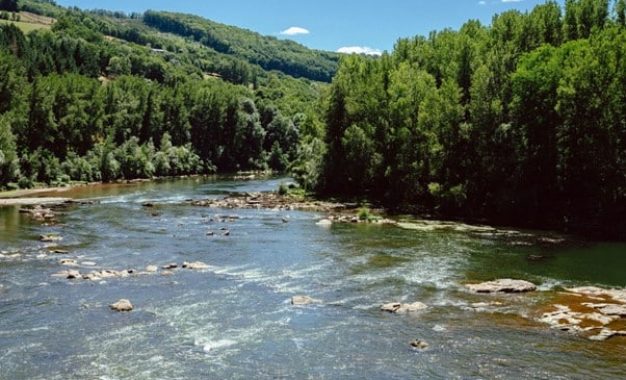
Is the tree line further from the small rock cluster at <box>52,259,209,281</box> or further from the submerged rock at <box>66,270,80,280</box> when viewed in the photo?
the submerged rock at <box>66,270,80,280</box>

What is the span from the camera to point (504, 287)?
36125mm

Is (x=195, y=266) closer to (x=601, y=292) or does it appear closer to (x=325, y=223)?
(x=325, y=223)

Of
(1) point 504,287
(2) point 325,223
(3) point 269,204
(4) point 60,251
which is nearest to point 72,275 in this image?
(4) point 60,251

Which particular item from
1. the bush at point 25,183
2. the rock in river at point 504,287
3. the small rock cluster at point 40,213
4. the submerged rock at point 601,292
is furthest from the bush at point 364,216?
the bush at point 25,183

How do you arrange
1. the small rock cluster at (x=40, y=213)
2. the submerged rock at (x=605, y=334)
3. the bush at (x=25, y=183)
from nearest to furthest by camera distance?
the submerged rock at (x=605, y=334)
the small rock cluster at (x=40, y=213)
the bush at (x=25, y=183)

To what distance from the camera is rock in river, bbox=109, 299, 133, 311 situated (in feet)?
103

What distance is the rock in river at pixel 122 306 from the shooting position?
1233 inches

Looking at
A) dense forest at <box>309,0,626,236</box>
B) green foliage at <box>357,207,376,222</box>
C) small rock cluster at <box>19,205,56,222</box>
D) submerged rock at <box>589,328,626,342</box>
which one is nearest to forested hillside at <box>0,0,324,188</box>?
dense forest at <box>309,0,626,236</box>

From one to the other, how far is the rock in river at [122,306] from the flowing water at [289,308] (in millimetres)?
497

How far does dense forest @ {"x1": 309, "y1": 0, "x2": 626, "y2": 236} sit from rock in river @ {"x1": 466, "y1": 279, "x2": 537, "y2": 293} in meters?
26.1

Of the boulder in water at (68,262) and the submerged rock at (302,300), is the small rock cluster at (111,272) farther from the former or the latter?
the submerged rock at (302,300)

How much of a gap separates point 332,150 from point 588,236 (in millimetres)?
40212

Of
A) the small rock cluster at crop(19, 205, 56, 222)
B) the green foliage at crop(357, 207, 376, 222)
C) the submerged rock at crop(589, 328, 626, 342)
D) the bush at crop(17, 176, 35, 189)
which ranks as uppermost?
the bush at crop(17, 176, 35, 189)

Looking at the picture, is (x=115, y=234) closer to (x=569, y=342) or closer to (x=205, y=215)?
(x=205, y=215)
